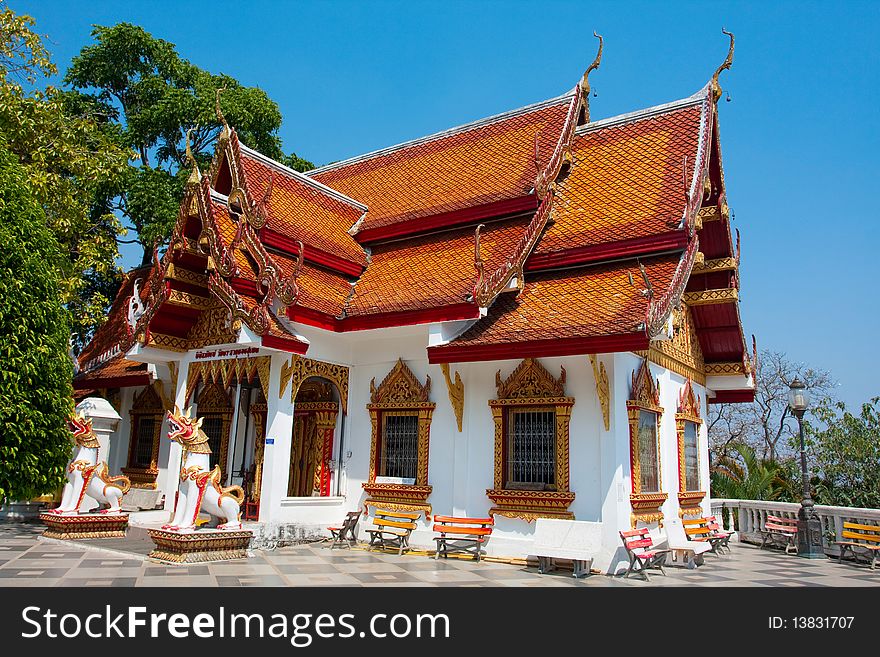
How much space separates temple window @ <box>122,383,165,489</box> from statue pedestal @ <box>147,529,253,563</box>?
226 inches

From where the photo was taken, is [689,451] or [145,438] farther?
[145,438]

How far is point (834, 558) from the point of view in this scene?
1123 cm

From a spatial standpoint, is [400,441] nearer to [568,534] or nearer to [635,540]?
[568,534]

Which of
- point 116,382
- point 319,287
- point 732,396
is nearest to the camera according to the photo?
point 319,287

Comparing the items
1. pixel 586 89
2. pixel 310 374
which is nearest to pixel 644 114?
pixel 586 89

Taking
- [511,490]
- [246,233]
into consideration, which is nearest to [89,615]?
[511,490]

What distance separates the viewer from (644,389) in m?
9.71

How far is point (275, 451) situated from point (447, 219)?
190 inches

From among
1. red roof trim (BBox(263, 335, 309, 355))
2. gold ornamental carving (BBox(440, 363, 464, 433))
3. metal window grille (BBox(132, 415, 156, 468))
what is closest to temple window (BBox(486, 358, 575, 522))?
gold ornamental carving (BBox(440, 363, 464, 433))

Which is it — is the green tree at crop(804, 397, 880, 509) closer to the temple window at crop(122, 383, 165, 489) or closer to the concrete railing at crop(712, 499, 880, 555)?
the concrete railing at crop(712, 499, 880, 555)

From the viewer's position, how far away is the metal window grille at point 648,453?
9.65 metres

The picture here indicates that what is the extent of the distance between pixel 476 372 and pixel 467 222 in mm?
2944

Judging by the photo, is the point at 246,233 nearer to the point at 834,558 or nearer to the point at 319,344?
the point at 319,344

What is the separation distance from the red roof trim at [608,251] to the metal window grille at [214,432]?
6382 millimetres
